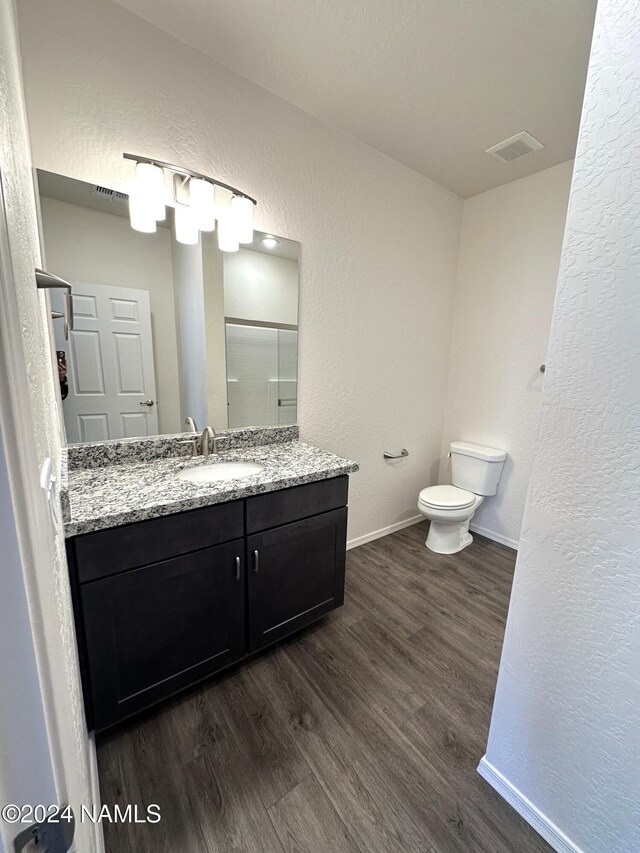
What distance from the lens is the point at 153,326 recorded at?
5.21 feet

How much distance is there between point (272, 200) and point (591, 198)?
4.80ft

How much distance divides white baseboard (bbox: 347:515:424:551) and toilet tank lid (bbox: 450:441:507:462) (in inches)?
26.6

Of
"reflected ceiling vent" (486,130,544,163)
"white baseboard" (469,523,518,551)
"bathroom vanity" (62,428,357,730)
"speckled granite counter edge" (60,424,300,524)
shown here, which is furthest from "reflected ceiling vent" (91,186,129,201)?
"white baseboard" (469,523,518,551)

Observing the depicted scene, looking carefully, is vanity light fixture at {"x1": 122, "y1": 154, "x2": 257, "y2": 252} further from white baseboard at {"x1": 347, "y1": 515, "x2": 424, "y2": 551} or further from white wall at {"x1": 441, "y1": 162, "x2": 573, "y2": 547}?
white baseboard at {"x1": 347, "y1": 515, "x2": 424, "y2": 551}

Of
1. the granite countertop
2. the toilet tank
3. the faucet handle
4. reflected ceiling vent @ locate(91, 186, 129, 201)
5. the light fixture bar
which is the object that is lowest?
the toilet tank

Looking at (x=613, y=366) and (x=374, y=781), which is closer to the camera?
(x=613, y=366)

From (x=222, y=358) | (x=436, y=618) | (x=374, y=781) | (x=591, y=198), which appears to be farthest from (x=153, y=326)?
(x=436, y=618)

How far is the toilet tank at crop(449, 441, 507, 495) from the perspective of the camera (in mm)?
2527

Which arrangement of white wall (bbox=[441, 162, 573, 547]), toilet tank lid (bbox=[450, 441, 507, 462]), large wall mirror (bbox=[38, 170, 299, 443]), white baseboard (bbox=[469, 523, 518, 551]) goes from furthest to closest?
white baseboard (bbox=[469, 523, 518, 551]), toilet tank lid (bbox=[450, 441, 507, 462]), white wall (bbox=[441, 162, 573, 547]), large wall mirror (bbox=[38, 170, 299, 443])

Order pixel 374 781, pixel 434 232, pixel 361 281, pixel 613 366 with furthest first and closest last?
1. pixel 434 232
2. pixel 361 281
3. pixel 374 781
4. pixel 613 366

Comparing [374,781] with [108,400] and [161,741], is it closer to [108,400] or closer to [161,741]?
[161,741]

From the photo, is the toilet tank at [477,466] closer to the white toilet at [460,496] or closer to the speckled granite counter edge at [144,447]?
the white toilet at [460,496]

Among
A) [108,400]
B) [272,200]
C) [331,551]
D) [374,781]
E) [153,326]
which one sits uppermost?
[272,200]

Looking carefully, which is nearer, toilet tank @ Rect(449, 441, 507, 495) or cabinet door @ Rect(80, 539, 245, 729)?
cabinet door @ Rect(80, 539, 245, 729)
